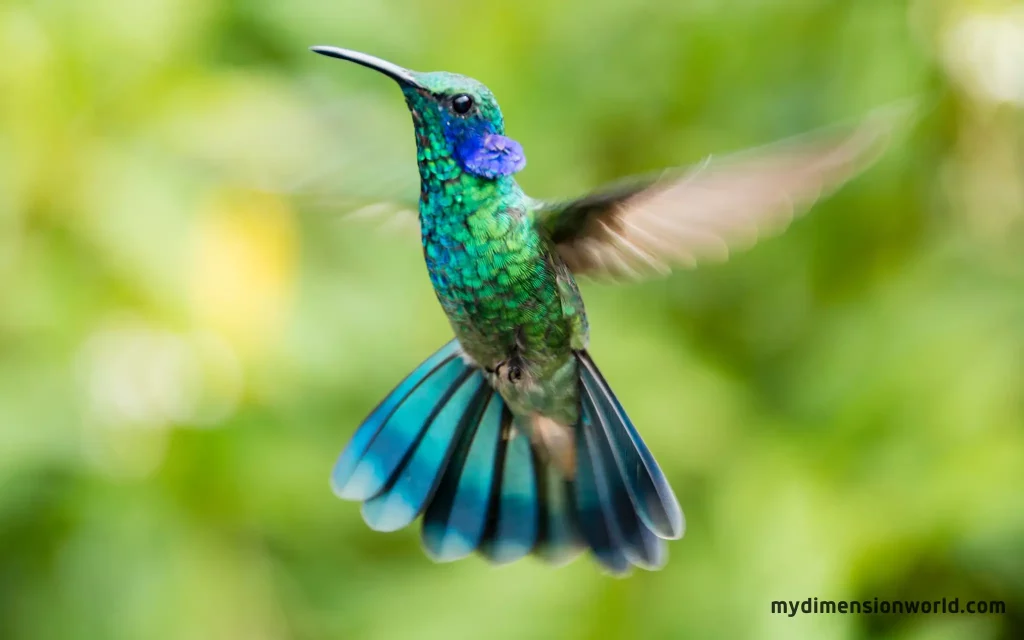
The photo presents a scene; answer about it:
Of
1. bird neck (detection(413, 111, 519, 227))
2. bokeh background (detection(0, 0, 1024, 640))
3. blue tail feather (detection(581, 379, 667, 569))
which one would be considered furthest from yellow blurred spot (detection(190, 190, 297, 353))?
bird neck (detection(413, 111, 519, 227))

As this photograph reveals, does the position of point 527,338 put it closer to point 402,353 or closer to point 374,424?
point 374,424

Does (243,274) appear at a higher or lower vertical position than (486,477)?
higher

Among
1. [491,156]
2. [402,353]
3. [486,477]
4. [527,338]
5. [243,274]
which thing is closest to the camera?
[491,156]

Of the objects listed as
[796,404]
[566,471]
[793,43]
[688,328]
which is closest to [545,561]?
[566,471]

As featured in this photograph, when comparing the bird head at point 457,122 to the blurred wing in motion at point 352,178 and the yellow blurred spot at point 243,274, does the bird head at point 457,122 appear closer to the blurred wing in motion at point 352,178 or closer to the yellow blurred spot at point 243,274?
the blurred wing in motion at point 352,178

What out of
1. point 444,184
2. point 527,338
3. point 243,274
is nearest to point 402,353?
point 243,274

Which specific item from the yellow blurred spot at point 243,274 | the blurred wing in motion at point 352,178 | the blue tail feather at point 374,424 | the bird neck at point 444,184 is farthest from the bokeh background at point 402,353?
the bird neck at point 444,184
